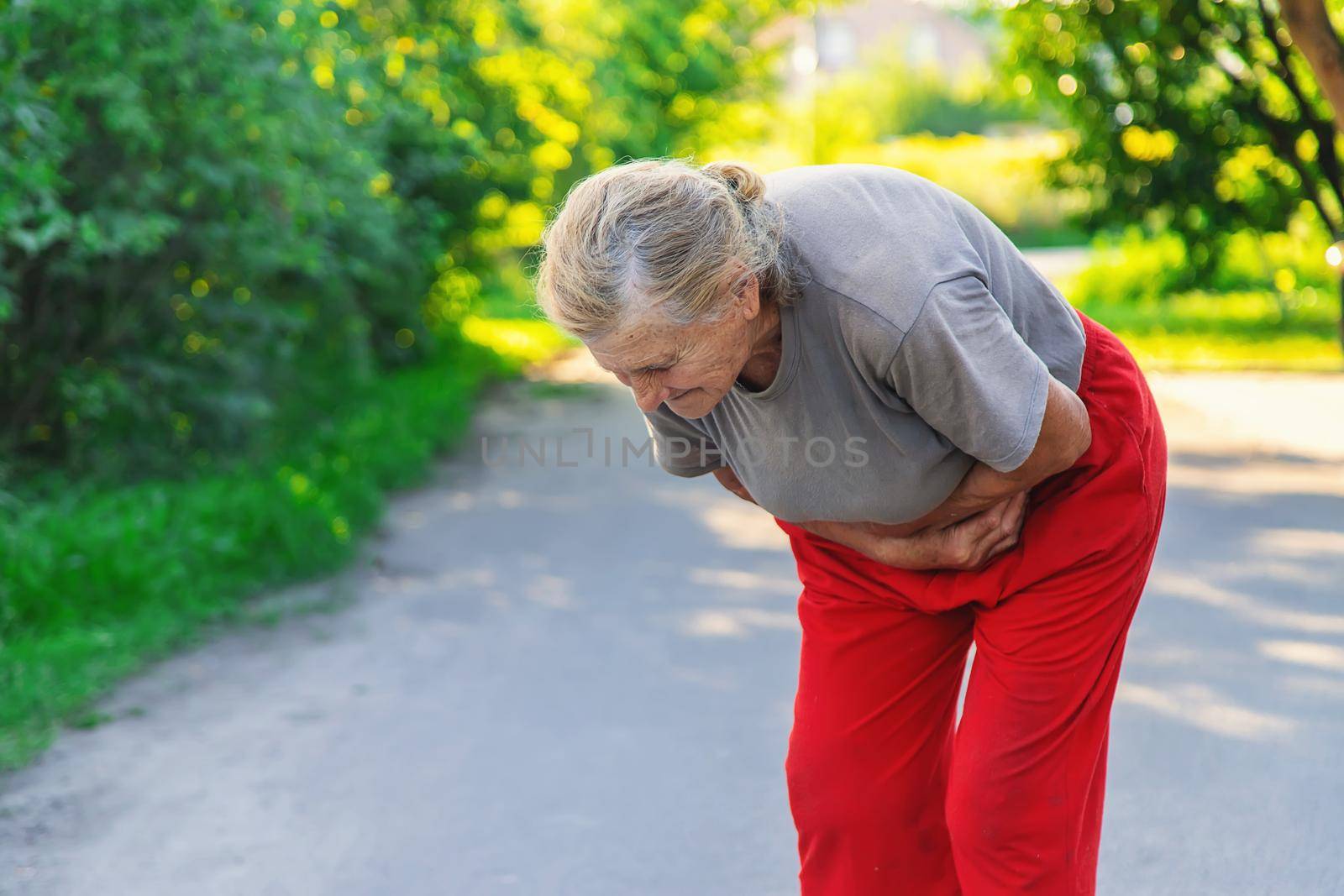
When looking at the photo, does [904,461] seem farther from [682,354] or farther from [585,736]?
[585,736]

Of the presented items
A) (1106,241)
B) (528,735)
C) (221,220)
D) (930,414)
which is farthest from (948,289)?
(1106,241)

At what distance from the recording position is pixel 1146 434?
2.40 meters

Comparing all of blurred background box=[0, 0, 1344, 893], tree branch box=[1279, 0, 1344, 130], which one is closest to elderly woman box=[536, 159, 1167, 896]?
blurred background box=[0, 0, 1344, 893]

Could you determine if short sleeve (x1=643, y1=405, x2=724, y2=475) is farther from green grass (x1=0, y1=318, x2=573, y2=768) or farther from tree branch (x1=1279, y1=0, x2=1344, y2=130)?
tree branch (x1=1279, y1=0, x2=1344, y2=130)

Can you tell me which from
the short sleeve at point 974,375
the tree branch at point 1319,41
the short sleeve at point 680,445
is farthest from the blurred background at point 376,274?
the short sleeve at point 974,375

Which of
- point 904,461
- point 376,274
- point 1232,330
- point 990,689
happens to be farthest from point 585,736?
point 1232,330

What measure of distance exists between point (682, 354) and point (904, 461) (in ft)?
1.37

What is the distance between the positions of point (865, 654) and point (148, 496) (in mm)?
4720

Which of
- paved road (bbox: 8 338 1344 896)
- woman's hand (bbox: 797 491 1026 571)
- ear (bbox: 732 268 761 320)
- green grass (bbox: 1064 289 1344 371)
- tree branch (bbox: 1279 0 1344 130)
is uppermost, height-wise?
tree branch (bbox: 1279 0 1344 130)

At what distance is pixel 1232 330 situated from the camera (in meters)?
13.3

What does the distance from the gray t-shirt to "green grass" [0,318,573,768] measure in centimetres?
301

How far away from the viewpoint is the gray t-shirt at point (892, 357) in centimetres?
208

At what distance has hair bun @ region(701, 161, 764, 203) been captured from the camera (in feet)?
7.06

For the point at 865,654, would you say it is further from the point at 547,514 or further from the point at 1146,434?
the point at 547,514
